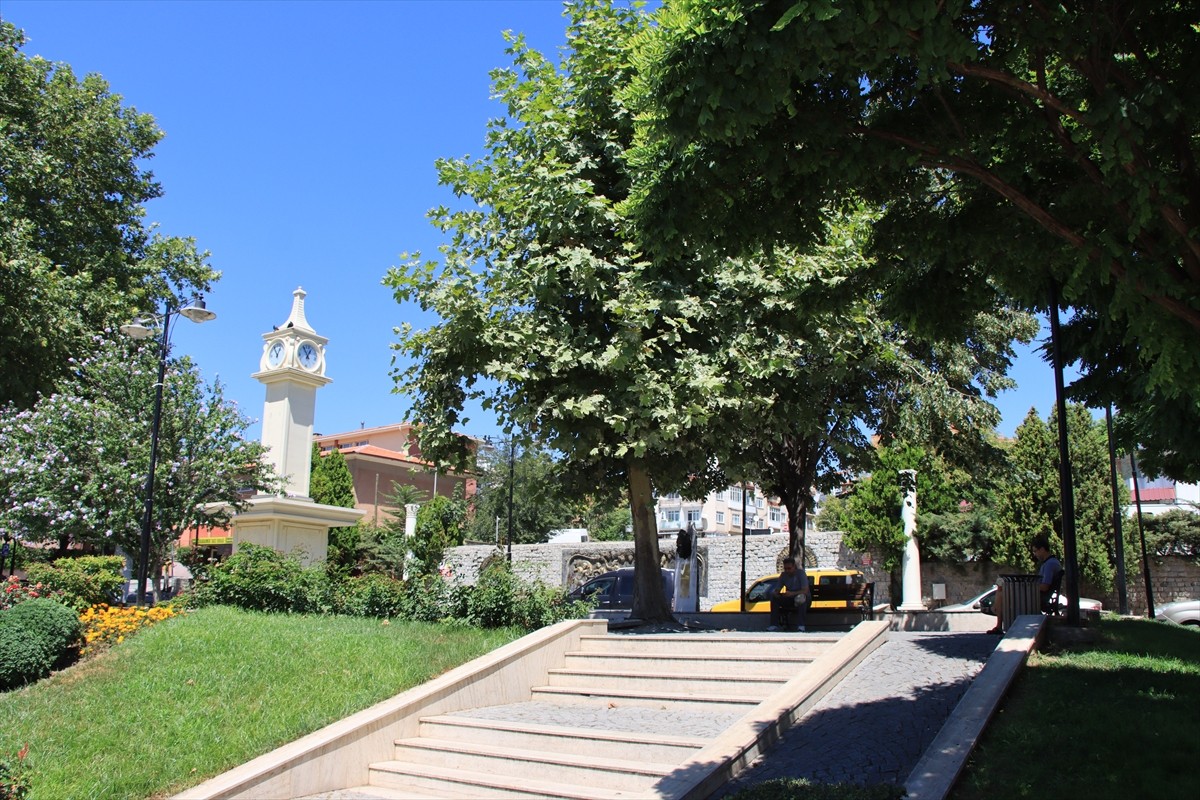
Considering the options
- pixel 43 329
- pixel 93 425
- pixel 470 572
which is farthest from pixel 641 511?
pixel 470 572

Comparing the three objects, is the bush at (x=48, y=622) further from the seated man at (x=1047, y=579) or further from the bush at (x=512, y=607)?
the seated man at (x=1047, y=579)

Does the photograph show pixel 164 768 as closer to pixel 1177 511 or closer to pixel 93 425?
pixel 93 425

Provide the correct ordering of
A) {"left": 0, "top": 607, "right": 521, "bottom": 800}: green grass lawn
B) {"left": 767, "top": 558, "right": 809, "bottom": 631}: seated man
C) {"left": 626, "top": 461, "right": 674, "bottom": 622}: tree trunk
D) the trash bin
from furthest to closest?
{"left": 767, "top": 558, "right": 809, "bottom": 631}: seated man < {"left": 626, "top": 461, "right": 674, "bottom": 622}: tree trunk < the trash bin < {"left": 0, "top": 607, "right": 521, "bottom": 800}: green grass lawn

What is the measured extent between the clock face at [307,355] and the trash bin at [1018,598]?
14005 mm

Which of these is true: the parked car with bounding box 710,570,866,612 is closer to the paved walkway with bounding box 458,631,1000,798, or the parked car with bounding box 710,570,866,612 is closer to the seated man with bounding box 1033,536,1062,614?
the seated man with bounding box 1033,536,1062,614

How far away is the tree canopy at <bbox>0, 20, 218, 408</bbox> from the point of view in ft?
72.3

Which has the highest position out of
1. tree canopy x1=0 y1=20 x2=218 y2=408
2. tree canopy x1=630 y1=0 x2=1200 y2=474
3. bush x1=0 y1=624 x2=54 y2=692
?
tree canopy x1=0 y1=20 x2=218 y2=408

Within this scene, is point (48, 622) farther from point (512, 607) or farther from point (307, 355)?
point (307, 355)

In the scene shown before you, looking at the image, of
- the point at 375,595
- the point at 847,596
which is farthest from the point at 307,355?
the point at 847,596

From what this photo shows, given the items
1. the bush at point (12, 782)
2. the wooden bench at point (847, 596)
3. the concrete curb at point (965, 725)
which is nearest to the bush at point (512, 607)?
the wooden bench at point (847, 596)

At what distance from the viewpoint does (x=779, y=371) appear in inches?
Result: 535

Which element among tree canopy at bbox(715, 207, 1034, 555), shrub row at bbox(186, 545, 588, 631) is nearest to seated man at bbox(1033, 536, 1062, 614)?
tree canopy at bbox(715, 207, 1034, 555)

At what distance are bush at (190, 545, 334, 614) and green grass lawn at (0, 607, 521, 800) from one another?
44.7 inches

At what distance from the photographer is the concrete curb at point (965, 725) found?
564cm
